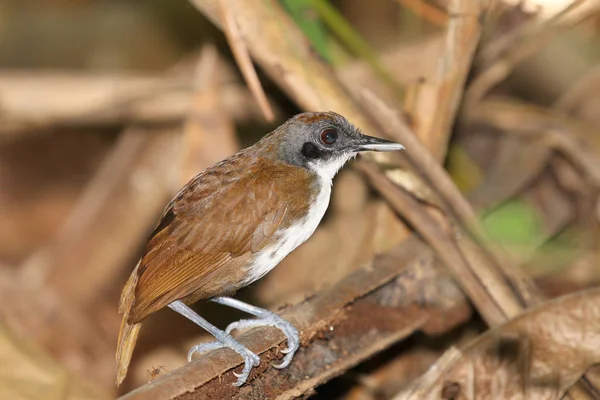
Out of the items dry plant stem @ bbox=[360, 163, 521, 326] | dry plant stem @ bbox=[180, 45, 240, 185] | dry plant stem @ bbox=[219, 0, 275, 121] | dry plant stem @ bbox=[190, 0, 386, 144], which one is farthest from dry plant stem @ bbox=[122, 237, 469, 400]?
dry plant stem @ bbox=[180, 45, 240, 185]

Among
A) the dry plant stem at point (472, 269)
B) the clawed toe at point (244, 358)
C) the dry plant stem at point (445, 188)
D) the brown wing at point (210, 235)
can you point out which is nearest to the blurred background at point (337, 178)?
the dry plant stem at point (445, 188)

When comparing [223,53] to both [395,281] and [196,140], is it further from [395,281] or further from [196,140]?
[395,281]

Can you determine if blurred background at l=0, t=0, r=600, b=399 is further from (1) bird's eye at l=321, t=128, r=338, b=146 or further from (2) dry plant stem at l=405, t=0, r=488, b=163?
(1) bird's eye at l=321, t=128, r=338, b=146

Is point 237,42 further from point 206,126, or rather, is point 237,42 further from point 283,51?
point 206,126

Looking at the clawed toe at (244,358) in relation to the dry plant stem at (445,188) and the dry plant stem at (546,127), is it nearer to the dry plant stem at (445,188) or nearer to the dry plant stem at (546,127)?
the dry plant stem at (445,188)

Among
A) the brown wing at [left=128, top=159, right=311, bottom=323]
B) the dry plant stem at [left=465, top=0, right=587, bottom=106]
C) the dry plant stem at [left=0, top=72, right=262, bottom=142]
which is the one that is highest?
the dry plant stem at [left=0, top=72, right=262, bottom=142]
